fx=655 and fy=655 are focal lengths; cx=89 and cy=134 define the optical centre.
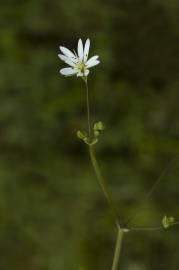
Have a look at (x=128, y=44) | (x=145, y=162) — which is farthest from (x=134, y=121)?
(x=128, y=44)

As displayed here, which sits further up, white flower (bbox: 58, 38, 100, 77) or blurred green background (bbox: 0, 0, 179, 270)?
blurred green background (bbox: 0, 0, 179, 270)

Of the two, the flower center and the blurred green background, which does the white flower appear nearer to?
the flower center

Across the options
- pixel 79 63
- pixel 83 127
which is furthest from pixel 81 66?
pixel 83 127

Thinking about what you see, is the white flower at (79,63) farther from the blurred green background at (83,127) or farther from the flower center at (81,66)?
the blurred green background at (83,127)

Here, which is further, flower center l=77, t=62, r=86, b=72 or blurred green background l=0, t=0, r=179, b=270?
blurred green background l=0, t=0, r=179, b=270

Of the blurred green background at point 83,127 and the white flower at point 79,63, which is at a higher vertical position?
the blurred green background at point 83,127

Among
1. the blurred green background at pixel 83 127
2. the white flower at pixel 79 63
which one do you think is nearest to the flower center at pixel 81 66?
the white flower at pixel 79 63

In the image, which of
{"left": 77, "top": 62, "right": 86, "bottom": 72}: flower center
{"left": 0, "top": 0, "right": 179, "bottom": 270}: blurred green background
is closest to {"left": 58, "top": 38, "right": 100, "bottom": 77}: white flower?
{"left": 77, "top": 62, "right": 86, "bottom": 72}: flower center

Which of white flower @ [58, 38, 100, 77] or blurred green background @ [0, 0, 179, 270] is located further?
blurred green background @ [0, 0, 179, 270]
